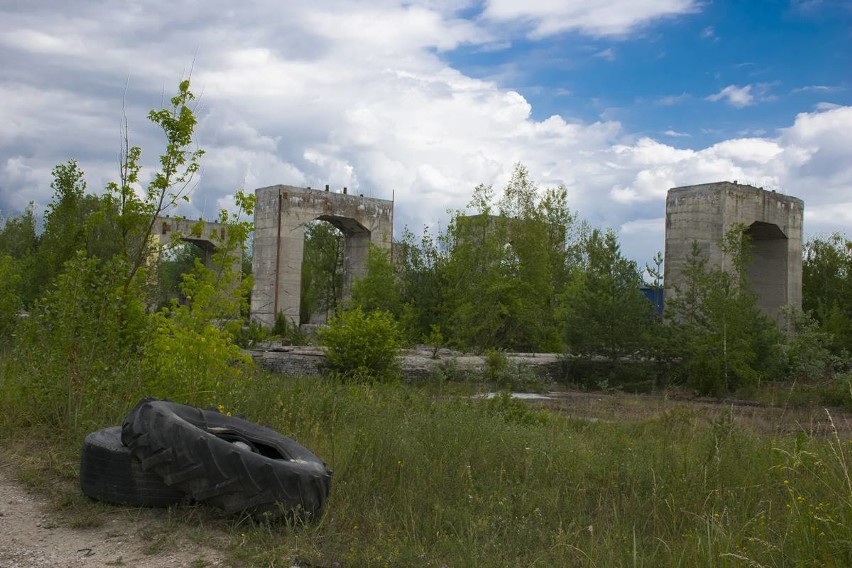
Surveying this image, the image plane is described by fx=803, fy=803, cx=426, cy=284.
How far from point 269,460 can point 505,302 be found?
16.8 meters

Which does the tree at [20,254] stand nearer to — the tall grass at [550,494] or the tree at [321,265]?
the tall grass at [550,494]

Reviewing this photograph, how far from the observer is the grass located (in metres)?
4.26

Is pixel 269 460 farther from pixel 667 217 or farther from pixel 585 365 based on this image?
pixel 667 217

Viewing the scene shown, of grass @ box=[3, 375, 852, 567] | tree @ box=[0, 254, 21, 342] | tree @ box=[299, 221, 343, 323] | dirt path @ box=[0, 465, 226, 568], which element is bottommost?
dirt path @ box=[0, 465, 226, 568]

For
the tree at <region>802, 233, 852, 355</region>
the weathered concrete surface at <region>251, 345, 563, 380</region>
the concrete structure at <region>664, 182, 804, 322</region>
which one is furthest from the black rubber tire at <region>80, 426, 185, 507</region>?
the tree at <region>802, 233, 852, 355</region>

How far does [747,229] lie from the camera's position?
21484 millimetres

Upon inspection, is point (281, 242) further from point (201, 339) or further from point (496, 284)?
point (201, 339)

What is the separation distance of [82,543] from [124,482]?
0.54 meters

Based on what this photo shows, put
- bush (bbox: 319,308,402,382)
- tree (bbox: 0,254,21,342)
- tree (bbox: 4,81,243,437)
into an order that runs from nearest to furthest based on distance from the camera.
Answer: tree (bbox: 4,81,243,437) → tree (bbox: 0,254,21,342) → bush (bbox: 319,308,402,382)

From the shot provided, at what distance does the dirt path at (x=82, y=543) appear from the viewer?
14.1ft

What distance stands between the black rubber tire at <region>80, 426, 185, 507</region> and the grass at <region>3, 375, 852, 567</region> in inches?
4.5

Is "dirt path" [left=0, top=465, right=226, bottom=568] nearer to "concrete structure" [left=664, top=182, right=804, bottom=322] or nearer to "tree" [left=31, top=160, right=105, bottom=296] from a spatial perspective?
"tree" [left=31, top=160, right=105, bottom=296]

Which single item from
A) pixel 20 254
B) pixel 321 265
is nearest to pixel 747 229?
pixel 321 265

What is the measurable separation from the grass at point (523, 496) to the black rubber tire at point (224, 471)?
0.14m
